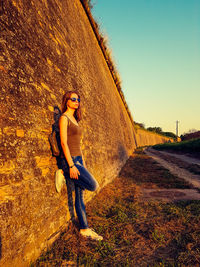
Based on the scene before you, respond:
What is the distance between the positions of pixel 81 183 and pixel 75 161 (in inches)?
11.5

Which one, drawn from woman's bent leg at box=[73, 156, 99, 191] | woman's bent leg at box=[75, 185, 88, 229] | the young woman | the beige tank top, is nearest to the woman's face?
the young woman

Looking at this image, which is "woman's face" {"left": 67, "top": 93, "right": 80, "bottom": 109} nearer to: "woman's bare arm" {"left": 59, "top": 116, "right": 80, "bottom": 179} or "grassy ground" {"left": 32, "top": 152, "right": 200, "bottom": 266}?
"woman's bare arm" {"left": 59, "top": 116, "right": 80, "bottom": 179}

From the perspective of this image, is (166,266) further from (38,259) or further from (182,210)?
(182,210)

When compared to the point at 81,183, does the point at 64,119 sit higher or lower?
higher

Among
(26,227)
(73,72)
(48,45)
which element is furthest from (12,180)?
(73,72)

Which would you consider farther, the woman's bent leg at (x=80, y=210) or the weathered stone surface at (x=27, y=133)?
the woman's bent leg at (x=80, y=210)

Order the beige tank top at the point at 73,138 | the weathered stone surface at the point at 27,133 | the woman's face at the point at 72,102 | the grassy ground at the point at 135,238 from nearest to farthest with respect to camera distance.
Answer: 1. the weathered stone surface at the point at 27,133
2. the grassy ground at the point at 135,238
3. the beige tank top at the point at 73,138
4. the woman's face at the point at 72,102

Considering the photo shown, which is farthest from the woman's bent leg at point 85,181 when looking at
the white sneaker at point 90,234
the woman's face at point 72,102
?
the woman's face at point 72,102

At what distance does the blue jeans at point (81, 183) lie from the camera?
85.0 inches

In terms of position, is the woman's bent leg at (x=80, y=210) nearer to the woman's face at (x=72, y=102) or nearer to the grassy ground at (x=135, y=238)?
the grassy ground at (x=135, y=238)

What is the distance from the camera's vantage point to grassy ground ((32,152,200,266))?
1.77 metres

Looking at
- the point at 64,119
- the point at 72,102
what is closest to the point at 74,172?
the point at 64,119

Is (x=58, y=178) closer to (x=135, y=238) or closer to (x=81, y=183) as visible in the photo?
(x=81, y=183)

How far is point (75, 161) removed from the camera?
227 centimetres
